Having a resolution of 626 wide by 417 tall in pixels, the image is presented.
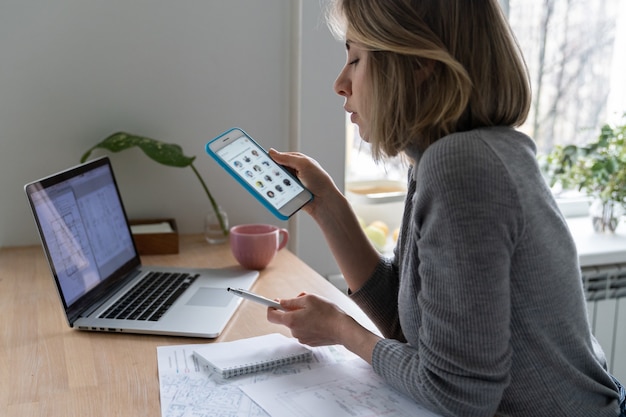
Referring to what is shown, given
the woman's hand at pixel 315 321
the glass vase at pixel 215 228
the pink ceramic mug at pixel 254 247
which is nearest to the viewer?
the woman's hand at pixel 315 321

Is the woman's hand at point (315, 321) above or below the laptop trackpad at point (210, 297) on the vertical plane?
above

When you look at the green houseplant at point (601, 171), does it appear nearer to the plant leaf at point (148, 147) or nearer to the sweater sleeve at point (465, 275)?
the plant leaf at point (148, 147)

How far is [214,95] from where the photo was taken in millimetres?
1632

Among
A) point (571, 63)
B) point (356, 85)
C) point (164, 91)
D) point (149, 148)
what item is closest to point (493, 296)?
point (356, 85)

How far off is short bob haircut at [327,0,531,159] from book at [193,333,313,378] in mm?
340

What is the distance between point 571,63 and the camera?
222 centimetres

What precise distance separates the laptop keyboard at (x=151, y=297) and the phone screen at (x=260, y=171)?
25 cm

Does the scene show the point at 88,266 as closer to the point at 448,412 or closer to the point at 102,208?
the point at 102,208

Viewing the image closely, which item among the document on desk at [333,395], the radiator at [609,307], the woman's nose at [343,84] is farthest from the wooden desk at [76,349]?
the radiator at [609,307]

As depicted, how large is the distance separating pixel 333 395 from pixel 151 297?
476mm

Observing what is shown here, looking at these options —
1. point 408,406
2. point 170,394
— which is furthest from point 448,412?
point 170,394

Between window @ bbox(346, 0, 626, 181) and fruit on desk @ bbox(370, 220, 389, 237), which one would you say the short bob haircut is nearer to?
fruit on desk @ bbox(370, 220, 389, 237)

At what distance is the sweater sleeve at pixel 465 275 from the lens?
73 cm

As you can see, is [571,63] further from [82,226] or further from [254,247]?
[82,226]
